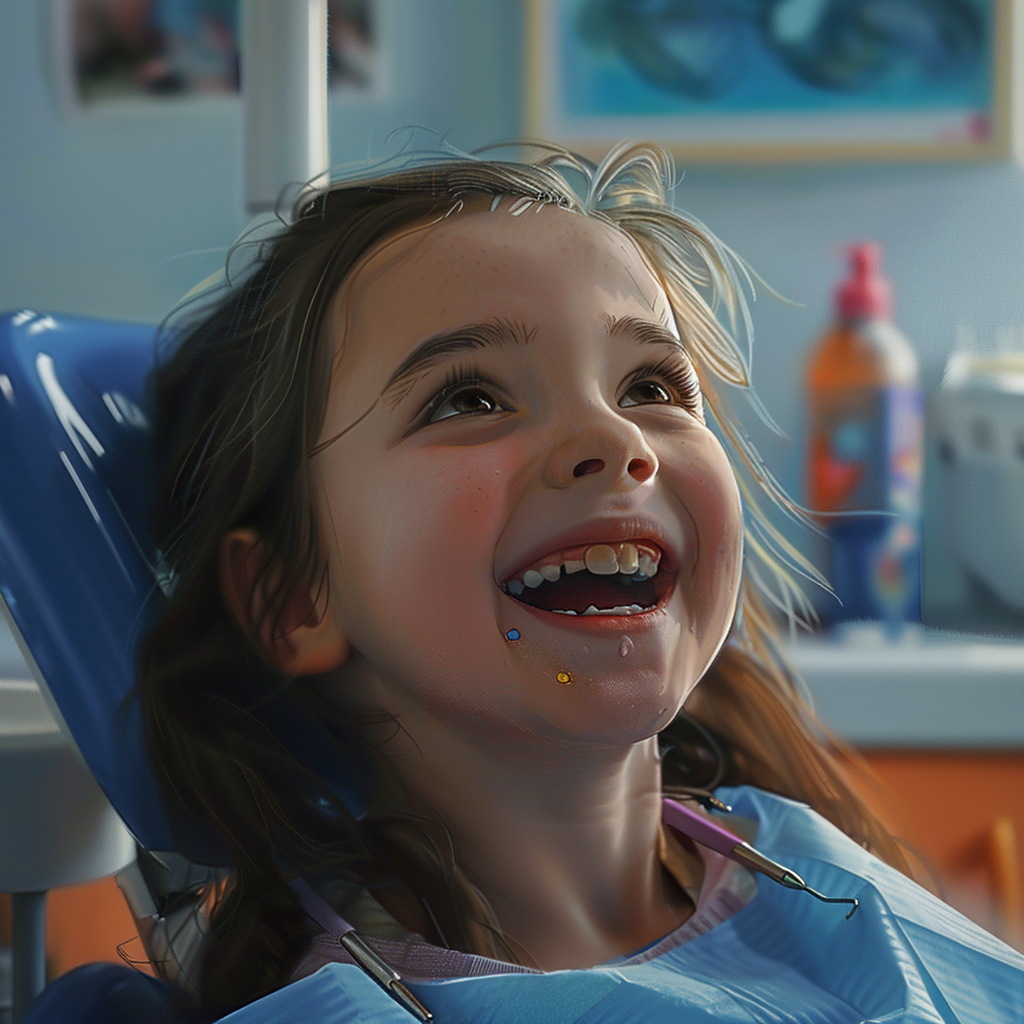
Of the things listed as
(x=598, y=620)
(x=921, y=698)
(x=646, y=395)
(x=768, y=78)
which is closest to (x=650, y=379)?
(x=646, y=395)

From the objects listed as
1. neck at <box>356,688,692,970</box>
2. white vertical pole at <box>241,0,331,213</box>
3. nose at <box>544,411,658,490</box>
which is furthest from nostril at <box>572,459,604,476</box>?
white vertical pole at <box>241,0,331,213</box>

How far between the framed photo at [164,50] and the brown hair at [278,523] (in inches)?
17.6

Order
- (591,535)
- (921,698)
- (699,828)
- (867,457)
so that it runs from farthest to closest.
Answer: (867,457) < (921,698) < (699,828) < (591,535)

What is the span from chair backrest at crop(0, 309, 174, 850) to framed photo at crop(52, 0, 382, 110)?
0.47m

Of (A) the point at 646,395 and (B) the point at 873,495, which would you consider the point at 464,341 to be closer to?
(A) the point at 646,395

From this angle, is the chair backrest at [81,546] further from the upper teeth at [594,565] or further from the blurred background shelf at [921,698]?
the blurred background shelf at [921,698]

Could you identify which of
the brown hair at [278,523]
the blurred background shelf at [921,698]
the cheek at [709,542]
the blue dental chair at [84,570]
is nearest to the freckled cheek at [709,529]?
the cheek at [709,542]

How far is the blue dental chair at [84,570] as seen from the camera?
476 millimetres

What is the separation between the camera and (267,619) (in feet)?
1.58

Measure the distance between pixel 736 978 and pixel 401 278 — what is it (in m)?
0.30

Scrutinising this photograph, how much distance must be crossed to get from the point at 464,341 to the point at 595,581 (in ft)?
0.34

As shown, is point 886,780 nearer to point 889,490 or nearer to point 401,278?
point 889,490

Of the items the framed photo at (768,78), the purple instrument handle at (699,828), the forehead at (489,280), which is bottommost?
the purple instrument handle at (699,828)

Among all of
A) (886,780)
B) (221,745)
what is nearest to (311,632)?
(221,745)
